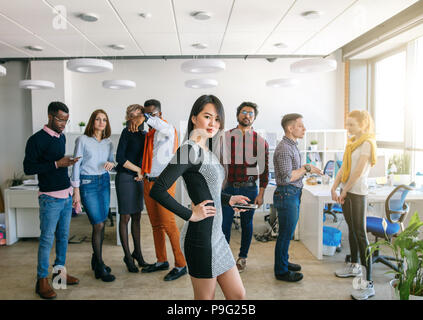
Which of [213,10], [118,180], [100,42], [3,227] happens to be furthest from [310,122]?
[3,227]

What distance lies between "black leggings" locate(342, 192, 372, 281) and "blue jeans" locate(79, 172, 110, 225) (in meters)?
2.30

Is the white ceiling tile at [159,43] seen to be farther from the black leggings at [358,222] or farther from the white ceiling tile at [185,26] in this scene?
the black leggings at [358,222]

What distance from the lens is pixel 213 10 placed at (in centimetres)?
402

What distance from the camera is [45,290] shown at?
2.58 m

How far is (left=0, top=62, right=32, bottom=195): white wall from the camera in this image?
259 inches

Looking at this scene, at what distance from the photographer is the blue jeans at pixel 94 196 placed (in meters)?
2.79

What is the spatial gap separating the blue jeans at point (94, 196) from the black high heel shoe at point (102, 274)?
0.46 meters

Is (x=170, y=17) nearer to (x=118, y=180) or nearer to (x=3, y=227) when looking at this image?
(x=118, y=180)

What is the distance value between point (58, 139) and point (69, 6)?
7.07 feet

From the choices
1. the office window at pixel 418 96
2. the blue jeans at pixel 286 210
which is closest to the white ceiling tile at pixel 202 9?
the blue jeans at pixel 286 210

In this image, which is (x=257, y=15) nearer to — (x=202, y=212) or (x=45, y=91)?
(x=202, y=212)

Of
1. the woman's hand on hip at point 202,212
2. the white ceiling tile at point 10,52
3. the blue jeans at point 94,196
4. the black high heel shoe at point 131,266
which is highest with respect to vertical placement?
the white ceiling tile at point 10,52

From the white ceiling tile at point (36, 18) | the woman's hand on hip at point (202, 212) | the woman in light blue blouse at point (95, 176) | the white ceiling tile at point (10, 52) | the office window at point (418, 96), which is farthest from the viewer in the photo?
the white ceiling tile at point (10, 52)

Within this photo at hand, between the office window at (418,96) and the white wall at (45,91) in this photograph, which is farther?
the white wall at (45,91)
